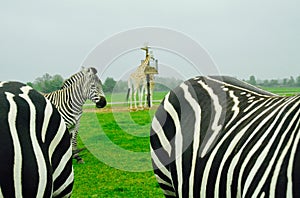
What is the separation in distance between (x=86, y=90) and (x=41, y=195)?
815 centimetres

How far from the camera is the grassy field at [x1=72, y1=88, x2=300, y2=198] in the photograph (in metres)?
6.97

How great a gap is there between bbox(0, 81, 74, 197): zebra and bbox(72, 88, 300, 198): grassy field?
417 cm

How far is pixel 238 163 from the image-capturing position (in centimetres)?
218

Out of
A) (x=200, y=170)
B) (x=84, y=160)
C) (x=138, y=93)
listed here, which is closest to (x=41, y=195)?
(x=200, y=170)

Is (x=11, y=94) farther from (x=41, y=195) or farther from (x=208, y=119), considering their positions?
(x=208, y=119)

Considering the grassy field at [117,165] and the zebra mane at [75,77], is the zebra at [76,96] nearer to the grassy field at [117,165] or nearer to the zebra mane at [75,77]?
the zebra mane at [75,77]

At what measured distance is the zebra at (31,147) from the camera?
2074 mm

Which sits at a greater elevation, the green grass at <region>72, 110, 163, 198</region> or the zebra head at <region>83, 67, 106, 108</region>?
the zebra head at <region>83, 67, 106, 108</region>

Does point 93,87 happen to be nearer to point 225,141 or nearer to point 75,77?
point 75,77

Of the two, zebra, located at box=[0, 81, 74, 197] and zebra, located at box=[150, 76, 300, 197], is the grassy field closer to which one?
zebra, located at box=[150, 76, 300, 197]

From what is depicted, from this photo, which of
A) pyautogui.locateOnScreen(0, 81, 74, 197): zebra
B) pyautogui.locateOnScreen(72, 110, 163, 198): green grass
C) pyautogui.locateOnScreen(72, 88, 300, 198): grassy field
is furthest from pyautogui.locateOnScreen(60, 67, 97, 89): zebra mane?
pyautogui.locateOnScreen(0, 81, 74, 197): zebra

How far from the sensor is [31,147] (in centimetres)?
219

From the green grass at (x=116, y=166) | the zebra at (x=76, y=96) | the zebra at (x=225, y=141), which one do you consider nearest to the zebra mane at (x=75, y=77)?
the zebra at (x=76, y=96)

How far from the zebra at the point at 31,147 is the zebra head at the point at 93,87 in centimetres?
763
